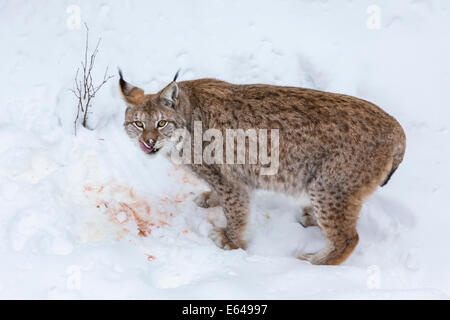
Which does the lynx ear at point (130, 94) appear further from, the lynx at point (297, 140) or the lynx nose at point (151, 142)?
the lynx nose at point (151, 142)

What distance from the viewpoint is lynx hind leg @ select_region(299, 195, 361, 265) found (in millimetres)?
3832

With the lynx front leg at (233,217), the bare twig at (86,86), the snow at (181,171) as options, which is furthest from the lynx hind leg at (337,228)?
the bare twig at (86,86)

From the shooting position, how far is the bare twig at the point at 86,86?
481cm

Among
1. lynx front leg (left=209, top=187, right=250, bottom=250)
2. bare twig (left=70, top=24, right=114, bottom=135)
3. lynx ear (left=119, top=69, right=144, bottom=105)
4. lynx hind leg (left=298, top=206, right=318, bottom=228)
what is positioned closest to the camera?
lynx ear (left=119, top=69, right=144, bottom=105)

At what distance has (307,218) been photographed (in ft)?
14.7

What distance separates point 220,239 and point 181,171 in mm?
895

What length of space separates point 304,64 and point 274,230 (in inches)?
78.6

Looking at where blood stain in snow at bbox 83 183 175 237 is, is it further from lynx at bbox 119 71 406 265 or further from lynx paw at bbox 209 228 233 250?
lynx at bbox 119 71 406 265

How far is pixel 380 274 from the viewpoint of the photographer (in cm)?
390

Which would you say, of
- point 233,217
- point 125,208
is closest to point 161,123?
point 125,208

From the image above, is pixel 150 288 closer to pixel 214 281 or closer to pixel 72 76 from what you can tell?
pixel 214 281

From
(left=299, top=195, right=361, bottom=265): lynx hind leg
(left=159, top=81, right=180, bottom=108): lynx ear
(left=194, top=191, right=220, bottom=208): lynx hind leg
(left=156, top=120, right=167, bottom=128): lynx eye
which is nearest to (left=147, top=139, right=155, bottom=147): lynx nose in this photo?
(left=156, top=120, right=167, bottom=128): lynx eye

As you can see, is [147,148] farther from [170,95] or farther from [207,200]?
[207,200]

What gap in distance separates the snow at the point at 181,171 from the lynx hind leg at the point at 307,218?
85 mm
